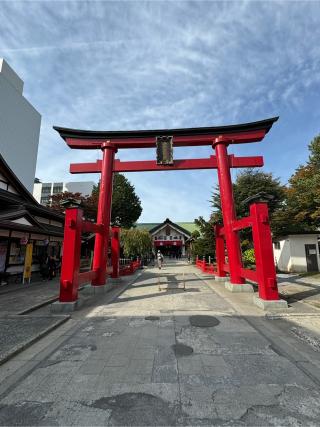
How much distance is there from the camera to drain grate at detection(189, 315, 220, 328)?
609 centimetres

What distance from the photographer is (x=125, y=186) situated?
40188mm

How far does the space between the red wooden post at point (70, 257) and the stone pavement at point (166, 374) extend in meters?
1.41

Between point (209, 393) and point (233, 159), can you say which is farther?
point (233, 159)

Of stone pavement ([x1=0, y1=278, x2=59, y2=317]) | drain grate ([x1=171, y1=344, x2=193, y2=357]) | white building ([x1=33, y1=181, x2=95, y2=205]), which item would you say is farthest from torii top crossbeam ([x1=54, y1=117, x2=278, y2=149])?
white building ([x1=33, y1=181, x2=95, y2=205])

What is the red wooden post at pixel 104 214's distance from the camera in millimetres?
10977

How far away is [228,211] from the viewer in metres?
11.5

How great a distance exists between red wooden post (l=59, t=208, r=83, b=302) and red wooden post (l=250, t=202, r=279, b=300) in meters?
6.04

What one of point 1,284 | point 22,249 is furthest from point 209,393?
point 22,249

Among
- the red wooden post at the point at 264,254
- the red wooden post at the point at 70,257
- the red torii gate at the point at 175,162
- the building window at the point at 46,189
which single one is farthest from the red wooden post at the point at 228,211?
the building window at the point at 46,189

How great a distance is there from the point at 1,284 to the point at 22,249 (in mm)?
2882

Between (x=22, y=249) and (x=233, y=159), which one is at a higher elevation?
(x=233, y=159)

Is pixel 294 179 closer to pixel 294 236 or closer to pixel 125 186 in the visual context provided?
pixel 294 236

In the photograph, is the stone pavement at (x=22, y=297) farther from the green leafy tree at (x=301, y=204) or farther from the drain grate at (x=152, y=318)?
the green leafy tree at (x=301, y=204)

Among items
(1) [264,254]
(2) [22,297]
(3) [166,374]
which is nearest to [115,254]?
(2) [22,297]
